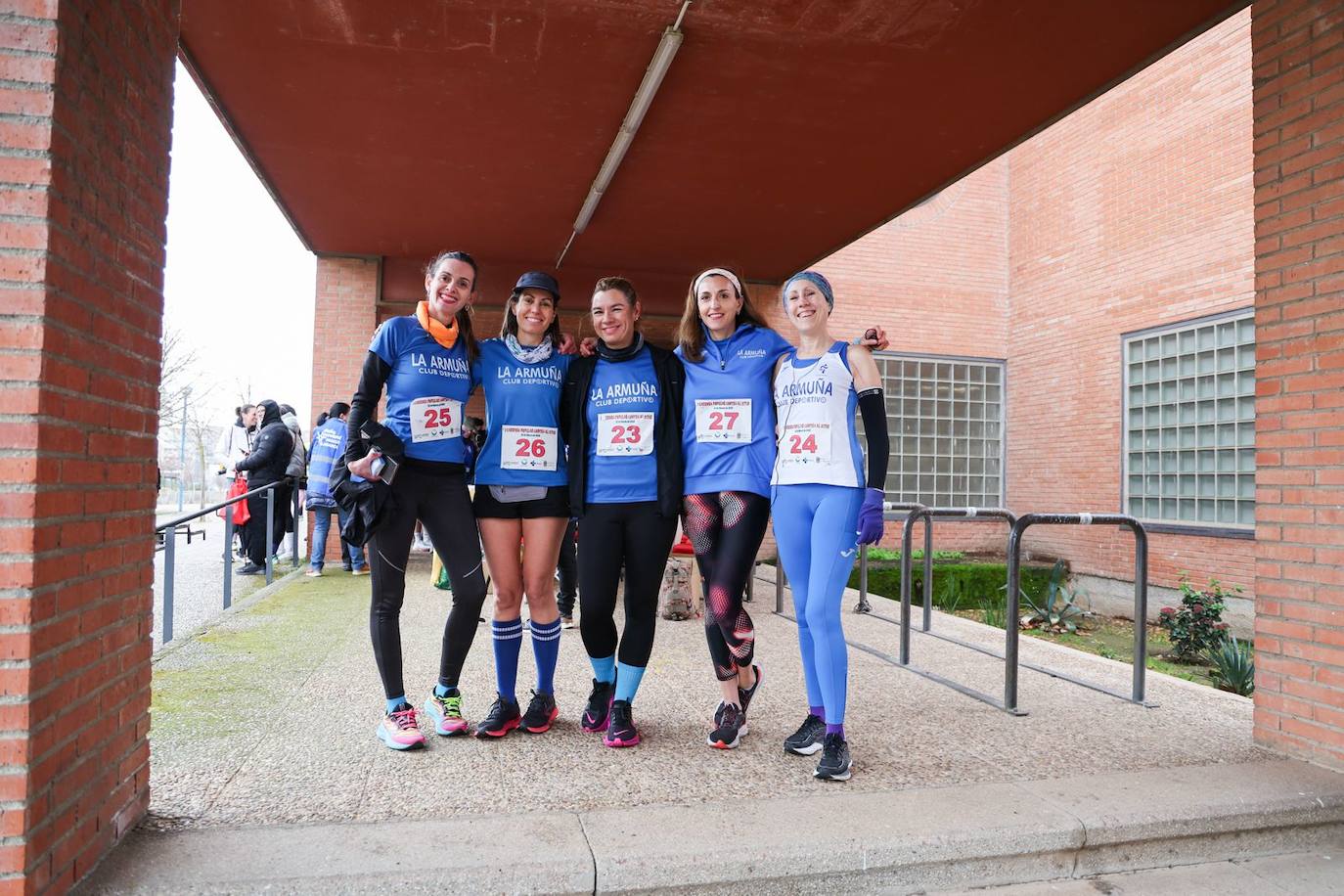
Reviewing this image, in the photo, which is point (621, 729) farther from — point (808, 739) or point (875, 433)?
point (875, 433)

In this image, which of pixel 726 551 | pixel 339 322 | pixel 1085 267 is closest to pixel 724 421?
pixel 726 551

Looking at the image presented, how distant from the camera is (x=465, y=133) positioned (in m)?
5.87

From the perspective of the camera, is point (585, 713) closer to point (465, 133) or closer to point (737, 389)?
point (737, 389)

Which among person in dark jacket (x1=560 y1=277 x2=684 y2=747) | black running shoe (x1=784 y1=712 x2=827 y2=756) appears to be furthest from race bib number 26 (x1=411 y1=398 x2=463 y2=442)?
black running shoe (x1=784 y1=712 x2=827 y2=756)

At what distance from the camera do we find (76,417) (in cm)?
218

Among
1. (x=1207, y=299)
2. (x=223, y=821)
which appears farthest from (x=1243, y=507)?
(x=223, y=821)

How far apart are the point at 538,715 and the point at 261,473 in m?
6.69

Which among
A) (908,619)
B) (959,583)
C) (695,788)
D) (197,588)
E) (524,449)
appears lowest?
(959,583)

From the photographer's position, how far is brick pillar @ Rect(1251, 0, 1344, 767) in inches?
128

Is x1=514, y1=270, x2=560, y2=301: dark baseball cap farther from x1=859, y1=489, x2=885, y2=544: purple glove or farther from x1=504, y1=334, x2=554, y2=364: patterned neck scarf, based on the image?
x1=859, y1=489, x2=885, y2=544: purple glove

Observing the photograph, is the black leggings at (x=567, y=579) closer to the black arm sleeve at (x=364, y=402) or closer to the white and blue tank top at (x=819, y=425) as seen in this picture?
the black arm sleeve at (x=364, y=402)

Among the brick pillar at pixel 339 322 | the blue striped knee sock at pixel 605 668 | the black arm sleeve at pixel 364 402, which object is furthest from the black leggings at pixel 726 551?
the brick pillar at pixel 339 322

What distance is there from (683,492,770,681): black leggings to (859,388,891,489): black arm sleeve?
468 mm

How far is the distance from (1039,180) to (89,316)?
13.5 meters
